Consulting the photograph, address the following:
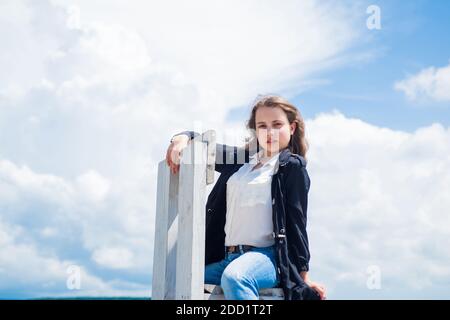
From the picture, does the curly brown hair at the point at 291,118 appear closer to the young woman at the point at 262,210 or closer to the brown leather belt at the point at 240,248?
the young woman at the point at 262,210

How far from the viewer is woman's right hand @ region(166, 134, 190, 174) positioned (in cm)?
388

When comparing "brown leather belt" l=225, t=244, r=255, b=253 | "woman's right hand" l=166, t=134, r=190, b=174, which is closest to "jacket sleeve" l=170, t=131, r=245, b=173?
"woman's right hand" l=166, t=134, r=190, b=174

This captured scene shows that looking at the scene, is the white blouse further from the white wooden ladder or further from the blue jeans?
the white wooden ladder

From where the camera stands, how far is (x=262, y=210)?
12.7ft

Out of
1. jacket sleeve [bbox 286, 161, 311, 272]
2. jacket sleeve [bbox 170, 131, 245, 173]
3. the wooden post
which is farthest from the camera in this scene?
jacket sleeve [bbox 170, 131, 245, 173]

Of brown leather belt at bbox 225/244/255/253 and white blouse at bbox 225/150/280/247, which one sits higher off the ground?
white blouse at bbox 225/150/280/247

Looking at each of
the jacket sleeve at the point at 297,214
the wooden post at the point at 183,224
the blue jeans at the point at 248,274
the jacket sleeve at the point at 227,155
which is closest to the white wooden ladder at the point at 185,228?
the wooden post at the point at 183,224

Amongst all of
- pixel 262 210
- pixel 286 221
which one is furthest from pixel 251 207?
pixel 286 221

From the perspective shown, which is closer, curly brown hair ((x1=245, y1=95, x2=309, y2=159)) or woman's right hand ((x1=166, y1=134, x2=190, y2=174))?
woman's right hand ((x1=166, y1=134, x2=190, y2=174))

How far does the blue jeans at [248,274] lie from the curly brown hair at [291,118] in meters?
0.90

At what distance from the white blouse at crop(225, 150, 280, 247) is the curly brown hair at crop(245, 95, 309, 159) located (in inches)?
8.5

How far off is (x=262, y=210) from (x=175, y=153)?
2.27 feet
